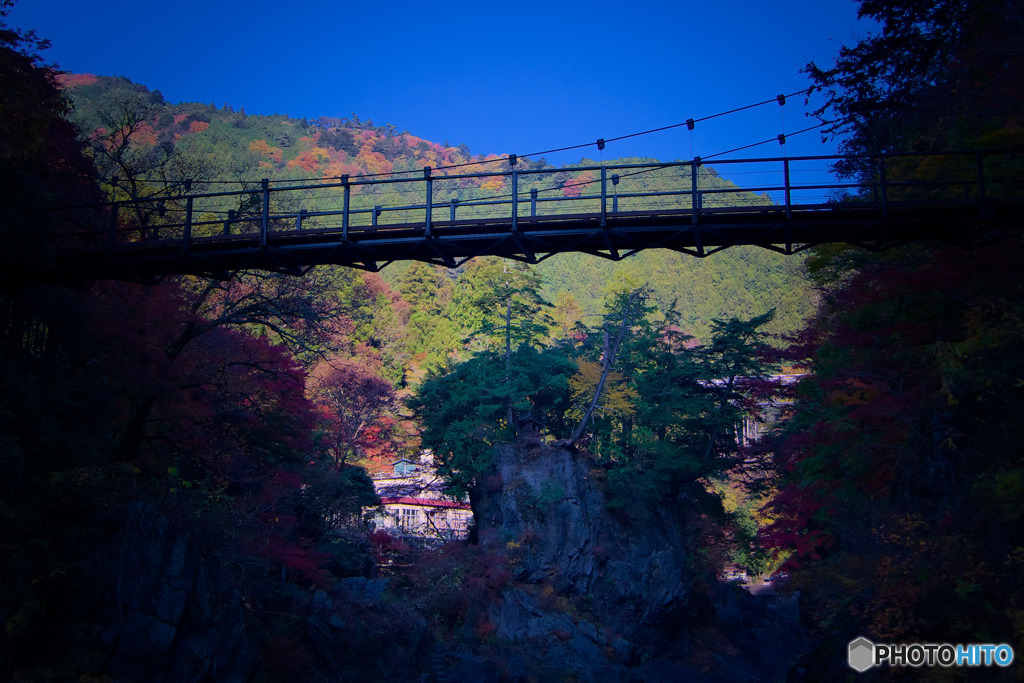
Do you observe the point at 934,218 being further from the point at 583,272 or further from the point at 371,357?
the point at 583,272

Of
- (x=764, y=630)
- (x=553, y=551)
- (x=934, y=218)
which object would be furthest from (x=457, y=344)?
(x=934, y=218)

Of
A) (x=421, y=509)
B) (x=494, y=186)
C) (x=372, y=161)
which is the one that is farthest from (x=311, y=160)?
(x=421, y=509)

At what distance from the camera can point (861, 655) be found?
16.5m

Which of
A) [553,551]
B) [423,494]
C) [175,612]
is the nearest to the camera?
[175,612]

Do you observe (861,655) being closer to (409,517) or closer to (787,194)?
(787,194)

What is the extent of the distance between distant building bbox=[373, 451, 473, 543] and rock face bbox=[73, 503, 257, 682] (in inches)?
510

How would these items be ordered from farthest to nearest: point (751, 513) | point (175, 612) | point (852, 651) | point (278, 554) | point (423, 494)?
point (751, 513), point (423, 494), point (278, 554), point (852, 651), point (175, 612)

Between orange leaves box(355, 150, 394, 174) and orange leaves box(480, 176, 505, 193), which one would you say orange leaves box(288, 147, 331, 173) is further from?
orange leaves box(480, 176, 505, 193)

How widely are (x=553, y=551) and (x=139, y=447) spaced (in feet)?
50.0

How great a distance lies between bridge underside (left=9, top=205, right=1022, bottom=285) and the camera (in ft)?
42.6

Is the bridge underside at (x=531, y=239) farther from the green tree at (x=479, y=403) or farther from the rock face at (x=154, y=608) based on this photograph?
the green tree at (x=479, y=403)

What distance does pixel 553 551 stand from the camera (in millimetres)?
27375

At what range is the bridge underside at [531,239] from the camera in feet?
42.6

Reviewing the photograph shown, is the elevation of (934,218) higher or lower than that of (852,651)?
higher
